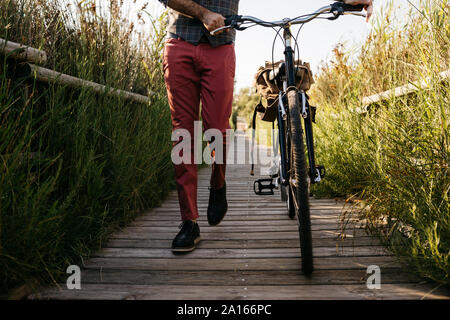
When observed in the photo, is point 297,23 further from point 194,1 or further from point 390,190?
point 390,190

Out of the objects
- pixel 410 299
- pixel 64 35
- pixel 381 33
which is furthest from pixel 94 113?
pixel 381 33

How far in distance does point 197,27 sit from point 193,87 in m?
0.33

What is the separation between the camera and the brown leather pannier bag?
2.15 m

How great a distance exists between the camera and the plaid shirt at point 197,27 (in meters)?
1.88

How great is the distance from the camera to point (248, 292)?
55.6 inches

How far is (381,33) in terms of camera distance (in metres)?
3.10

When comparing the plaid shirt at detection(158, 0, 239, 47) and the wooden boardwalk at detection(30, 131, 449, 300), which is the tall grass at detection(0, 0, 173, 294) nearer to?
the wooden boardwalk at detection(30, 131, 449, 300)

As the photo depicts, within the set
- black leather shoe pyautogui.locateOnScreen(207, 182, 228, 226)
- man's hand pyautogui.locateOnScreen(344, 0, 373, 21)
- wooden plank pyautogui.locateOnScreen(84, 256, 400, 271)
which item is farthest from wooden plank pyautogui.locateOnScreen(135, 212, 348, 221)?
man's hand pyautogui.locateOnScreen(344, 0, 373, 21)

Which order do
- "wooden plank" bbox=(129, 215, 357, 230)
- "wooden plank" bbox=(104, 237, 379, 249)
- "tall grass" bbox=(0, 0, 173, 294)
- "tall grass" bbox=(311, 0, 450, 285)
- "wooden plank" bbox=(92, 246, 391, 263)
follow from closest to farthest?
"tall grass" bbox=(0, 0, 173, 294)
"tall grass" bbox=(311, 0, 450, 285)
"wooden plank" bbox=(92, 246, 391, 263)
"wooden plank" bbox=(104, 237, 379, 249)
"wooden plank" bbox=(129, 215, 357, 230)

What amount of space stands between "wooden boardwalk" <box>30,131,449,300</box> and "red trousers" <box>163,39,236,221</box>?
1.08ft

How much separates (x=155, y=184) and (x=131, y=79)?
1.00 metres

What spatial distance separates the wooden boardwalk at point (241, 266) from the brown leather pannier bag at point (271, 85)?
32.4 inches

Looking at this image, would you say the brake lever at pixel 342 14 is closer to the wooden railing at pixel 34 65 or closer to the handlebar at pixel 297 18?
the handlebar at pixel 297 18

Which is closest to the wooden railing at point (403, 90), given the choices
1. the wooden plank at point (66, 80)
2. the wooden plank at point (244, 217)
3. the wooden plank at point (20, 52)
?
the wooden plank at point (244, 217)
